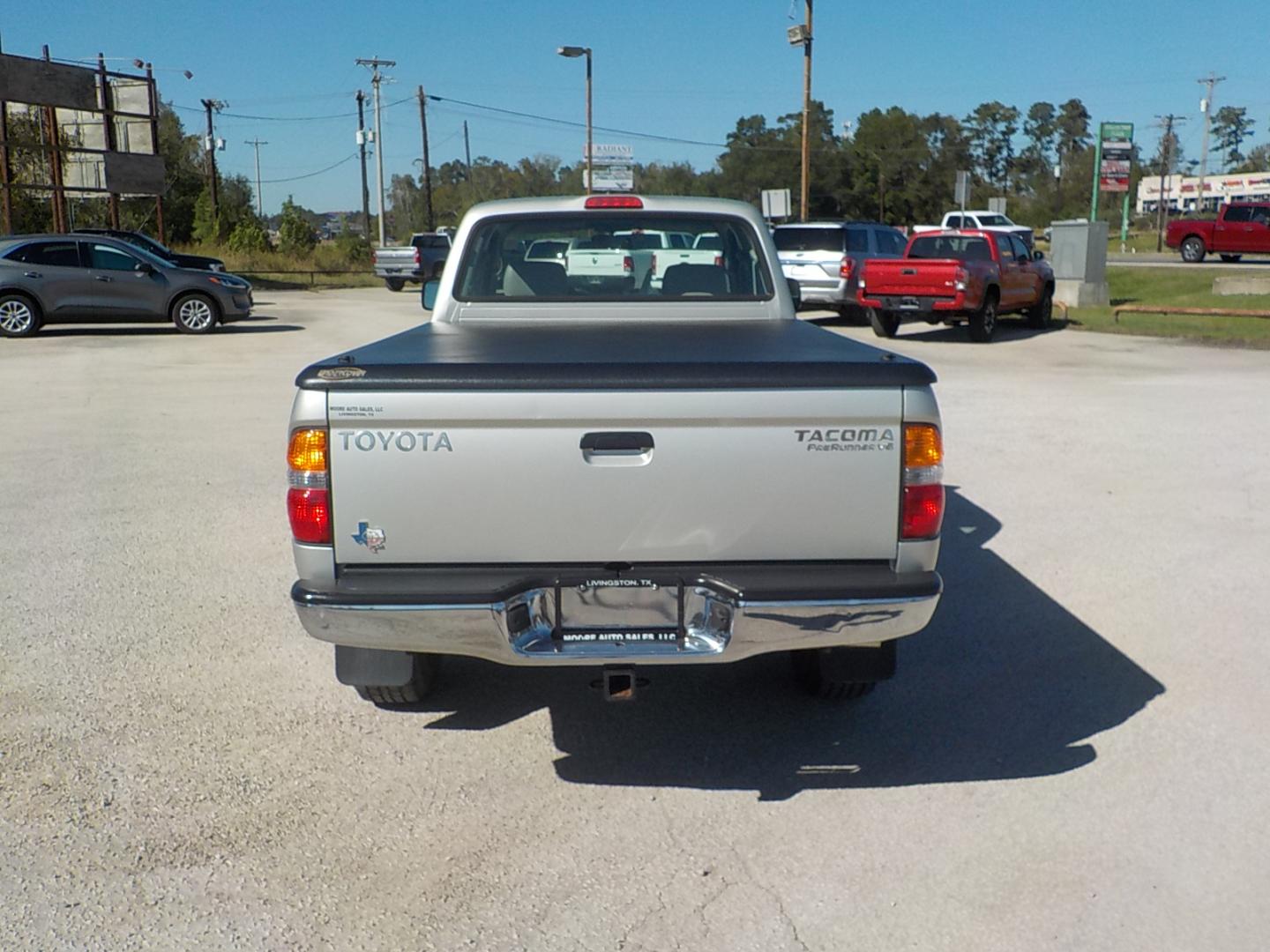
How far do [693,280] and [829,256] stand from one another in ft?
55.4

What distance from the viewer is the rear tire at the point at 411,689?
187 inches

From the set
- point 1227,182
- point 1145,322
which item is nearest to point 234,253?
point 1145,322

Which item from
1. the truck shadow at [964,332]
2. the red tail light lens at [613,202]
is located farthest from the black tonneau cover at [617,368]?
the truck shadow at [964,332]

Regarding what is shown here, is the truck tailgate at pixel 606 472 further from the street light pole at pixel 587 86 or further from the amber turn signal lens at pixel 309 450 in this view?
the street light pole at pixel 587 86

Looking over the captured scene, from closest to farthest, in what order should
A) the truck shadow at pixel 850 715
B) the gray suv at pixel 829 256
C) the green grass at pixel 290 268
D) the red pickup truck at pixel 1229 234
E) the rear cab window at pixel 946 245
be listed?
the truck shadow at pixel 850 715 → the rear cab window at pixel 946 245 → the gray suv at pixel 829 256 → the red pickup truck at pixel 1229 234 → the green grass at pixel 290 268

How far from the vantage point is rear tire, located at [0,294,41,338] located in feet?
67.3

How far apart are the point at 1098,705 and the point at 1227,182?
134094 mm

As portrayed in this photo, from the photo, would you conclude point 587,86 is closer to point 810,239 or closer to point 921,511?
point 810,239

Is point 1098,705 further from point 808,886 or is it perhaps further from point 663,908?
point 663,908

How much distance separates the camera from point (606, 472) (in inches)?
147

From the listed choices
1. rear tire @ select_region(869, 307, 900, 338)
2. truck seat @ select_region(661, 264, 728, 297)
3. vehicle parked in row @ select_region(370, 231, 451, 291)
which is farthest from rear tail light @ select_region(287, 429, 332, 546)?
vehicle parked in row @ select_region(370, 231, 451, 291)

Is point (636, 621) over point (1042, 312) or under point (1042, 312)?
over

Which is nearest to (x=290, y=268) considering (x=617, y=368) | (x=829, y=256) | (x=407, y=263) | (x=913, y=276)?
(x=407, y=263)

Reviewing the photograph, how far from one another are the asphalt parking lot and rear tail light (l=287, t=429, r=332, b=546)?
3.13 feet
